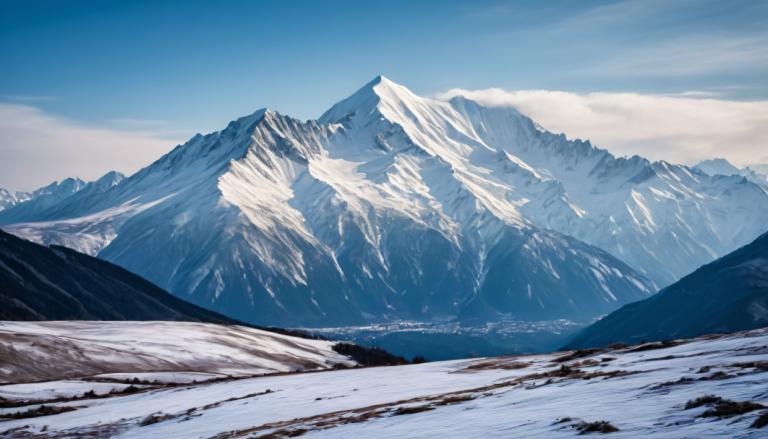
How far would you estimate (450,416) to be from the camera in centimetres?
4662

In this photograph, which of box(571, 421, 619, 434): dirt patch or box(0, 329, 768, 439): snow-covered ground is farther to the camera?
box(0, 329, 768, 439): snow-covered ground

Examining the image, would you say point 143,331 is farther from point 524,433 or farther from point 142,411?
point 524,433

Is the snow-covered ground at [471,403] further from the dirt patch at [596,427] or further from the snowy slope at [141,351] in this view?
the snowy slope at [141,351]

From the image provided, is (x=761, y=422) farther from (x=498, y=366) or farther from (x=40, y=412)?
(x=40, y=412)

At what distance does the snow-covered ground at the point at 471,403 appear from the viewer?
38344 millimetres

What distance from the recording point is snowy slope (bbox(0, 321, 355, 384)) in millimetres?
128000

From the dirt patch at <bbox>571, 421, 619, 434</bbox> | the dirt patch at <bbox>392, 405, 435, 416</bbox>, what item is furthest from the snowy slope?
the dirt patch at <bbox>571, 421, 619, 434</bbox>

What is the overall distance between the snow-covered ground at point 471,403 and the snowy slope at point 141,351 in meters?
44.4

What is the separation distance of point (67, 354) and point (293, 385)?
64096 millimetres

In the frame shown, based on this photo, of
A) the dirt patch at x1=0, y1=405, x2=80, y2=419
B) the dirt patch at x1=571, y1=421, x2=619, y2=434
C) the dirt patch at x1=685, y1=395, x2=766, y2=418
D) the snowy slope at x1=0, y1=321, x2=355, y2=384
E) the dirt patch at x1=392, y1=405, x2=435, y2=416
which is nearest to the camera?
the dirt patch at x1=685, y1=395, x2=766, y2=418

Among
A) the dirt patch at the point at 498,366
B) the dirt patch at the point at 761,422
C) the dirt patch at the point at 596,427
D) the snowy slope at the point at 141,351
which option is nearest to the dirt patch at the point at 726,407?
the dirt patch at the point at 761,422

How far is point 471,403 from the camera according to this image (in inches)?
2028

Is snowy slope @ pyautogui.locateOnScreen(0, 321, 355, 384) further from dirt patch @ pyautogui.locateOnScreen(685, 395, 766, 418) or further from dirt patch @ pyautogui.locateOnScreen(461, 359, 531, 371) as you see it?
dirt patch @ pyautogui.locateOnScreen(685, 395, 766, 418)

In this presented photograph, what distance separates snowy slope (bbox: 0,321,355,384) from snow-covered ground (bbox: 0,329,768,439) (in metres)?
44.4
